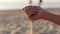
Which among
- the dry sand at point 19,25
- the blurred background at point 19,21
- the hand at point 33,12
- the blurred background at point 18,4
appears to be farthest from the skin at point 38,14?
the blurred background at point 18,4

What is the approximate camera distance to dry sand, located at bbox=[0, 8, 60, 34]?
185cm

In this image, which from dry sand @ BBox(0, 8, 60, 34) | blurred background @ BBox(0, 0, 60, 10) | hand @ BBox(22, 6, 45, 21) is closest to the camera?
hand @ BBox(22, 6, 45, 21)

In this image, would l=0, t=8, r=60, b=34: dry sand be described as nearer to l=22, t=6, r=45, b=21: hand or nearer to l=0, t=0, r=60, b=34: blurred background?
l=0, t=0, r=60, b=34: blurred background

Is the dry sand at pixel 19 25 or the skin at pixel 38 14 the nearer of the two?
the skin at pixel 38 14

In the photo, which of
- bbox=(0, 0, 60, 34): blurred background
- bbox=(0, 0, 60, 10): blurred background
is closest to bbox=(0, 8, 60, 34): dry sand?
bbox=(0, 0, 60, 34): blurred background

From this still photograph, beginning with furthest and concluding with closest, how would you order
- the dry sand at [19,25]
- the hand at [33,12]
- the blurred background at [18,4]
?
the blurred background at [18,4] → the dry sand at [19,25] → the hand at [33,12]

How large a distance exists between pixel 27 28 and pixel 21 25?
0.35 feet

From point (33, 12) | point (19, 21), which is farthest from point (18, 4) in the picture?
point (33, 12)

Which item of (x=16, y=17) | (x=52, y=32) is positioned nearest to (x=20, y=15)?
(x=16, y=17)

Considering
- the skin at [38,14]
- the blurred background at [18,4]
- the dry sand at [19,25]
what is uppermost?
the skin at [38,14]

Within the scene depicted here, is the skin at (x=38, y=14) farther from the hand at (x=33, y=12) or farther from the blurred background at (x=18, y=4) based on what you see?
the blurred background at (x=18, y=4)

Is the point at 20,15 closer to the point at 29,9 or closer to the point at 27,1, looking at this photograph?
the point at 27,1

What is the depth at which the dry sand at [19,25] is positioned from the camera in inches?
72.9

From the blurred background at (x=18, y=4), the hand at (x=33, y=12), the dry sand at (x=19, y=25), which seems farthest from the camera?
the blurred background at (x=18, y=4)
